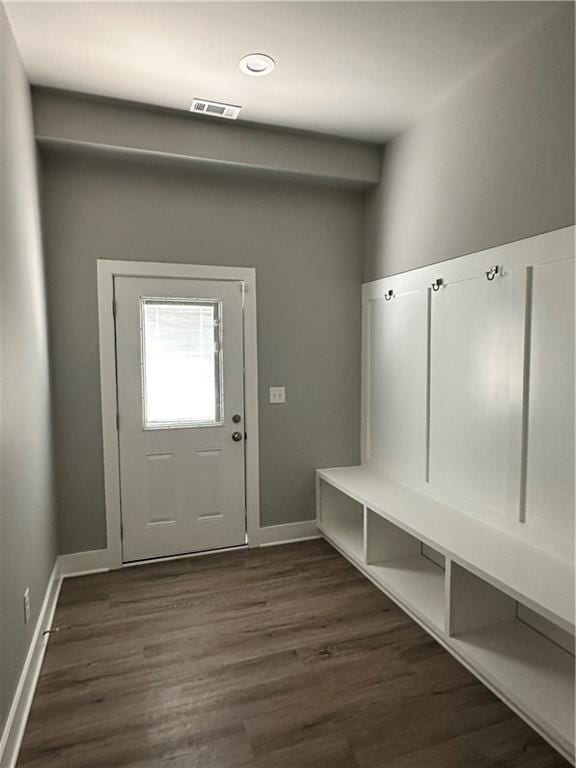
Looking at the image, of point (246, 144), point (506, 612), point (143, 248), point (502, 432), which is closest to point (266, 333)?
point (143, 248)

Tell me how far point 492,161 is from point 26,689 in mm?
3302

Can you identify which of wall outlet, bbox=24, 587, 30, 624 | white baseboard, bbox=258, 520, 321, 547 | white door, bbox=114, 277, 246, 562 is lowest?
white baseboard, bbox=258, 520, 321, 547

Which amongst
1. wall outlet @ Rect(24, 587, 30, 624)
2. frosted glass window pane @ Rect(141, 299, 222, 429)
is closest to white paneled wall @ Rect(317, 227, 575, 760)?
frosted glass window pane @ Rect(141, 299, 222, 429)

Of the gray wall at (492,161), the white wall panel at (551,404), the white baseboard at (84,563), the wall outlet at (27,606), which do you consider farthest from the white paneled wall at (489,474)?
the wall outlet at (27,606)

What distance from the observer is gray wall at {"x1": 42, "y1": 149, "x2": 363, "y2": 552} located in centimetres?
303

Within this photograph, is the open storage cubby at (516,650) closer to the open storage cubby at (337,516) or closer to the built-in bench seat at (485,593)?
the built-in bench seat at (485,593)

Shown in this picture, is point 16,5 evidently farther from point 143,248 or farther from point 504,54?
point 504,54

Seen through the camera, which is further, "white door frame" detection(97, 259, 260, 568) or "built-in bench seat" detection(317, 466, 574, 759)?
"white door frame" detection(97, 259, 260, 568)

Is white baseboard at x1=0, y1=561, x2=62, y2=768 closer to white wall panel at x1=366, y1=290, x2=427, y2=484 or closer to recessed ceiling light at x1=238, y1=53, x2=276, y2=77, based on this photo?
white wall panel at x1=366, y1=290, x2=427, y2=484

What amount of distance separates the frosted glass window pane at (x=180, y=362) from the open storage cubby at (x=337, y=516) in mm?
1108

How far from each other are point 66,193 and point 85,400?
1.34 m

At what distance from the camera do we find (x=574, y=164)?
6.53 ft

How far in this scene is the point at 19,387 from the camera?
2.07 meters

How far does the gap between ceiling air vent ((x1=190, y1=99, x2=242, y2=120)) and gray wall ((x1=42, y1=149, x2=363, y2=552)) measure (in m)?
0.41
